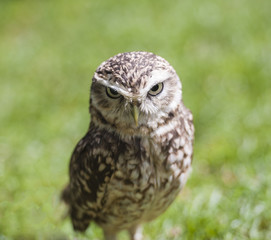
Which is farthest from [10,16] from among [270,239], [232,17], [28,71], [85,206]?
[270,239]

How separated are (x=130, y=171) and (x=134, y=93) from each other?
49cm

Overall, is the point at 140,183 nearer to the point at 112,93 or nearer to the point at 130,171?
the point at 130,171

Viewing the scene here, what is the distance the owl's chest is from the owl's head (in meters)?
0.14

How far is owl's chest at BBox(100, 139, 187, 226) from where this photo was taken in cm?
244

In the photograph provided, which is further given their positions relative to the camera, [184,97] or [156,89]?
[184,97]

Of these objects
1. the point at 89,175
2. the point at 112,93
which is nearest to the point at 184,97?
the point at 89,175

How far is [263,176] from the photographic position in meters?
3.38

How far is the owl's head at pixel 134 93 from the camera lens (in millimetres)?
2203

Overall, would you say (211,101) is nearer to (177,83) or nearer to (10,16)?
(177,83)

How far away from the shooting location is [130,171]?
245 cm

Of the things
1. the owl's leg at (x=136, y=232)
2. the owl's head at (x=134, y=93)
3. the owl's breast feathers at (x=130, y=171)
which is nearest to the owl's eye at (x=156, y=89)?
the owl's head at (x=134, y=93)

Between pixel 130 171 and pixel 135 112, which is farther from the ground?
pixel 135 112

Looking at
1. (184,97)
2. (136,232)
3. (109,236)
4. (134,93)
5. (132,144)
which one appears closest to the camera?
(134,93)

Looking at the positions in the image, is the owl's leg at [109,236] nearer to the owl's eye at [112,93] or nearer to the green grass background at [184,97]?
the green grass background at [184,97]
